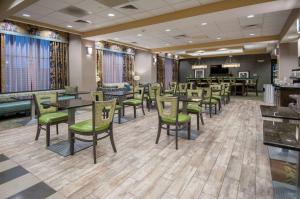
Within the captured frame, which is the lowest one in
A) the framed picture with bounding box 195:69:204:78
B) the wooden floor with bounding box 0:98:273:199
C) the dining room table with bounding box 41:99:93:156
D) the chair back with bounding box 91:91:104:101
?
the wooden floor with bounding box 0:98:273:199

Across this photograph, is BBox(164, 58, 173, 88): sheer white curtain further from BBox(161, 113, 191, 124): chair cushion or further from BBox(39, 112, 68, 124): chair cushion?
BBox(39, 112, 68, 124): chair cushion

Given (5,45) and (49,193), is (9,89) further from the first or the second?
(49,193)

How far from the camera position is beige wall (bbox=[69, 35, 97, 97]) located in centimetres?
756

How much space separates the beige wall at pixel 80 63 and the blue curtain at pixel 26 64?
919mm

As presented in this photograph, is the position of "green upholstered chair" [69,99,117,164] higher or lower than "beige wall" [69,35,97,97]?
lower

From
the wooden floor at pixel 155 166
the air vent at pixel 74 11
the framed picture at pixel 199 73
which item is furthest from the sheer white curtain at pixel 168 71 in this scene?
the wooden floor at pixel 155 166

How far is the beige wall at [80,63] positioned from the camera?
7561 millimetres

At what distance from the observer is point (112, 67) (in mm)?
9961

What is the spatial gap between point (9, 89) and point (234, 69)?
15.8 metres

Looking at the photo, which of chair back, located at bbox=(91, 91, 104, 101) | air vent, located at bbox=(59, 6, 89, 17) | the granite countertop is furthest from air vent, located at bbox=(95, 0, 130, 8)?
the granite countertop

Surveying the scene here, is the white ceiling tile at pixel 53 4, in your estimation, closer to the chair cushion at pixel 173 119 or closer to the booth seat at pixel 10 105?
the booth seat at pixel 10 105

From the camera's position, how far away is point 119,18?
586 cm

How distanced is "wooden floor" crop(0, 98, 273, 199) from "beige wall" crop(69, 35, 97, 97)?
3.81m

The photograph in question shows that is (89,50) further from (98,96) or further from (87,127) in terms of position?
(87,127)
